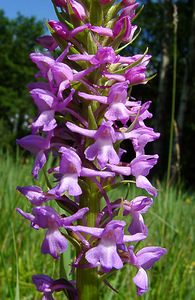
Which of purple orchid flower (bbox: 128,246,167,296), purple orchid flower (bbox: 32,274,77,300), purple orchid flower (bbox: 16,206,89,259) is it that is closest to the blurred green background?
purple orchid flower (bbox: 32,274,77,300)

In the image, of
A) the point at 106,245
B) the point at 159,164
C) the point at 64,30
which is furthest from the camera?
the point at 159,164

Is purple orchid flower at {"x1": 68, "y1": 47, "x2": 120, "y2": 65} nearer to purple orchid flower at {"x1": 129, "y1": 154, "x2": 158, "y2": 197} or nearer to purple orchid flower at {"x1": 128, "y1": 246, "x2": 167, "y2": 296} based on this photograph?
purple orchid flower at {"x1": 129, "y1": 154, "x2": 158, "y2": 197}

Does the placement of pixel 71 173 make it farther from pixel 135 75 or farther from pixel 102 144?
pixel 135 75

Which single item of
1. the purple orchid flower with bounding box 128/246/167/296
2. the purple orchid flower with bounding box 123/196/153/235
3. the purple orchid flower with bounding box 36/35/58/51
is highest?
the purple orchid flower with bounding box 36/35/58/51

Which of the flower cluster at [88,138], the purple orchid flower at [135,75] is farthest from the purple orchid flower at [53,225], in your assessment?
the purple orchid flower at [135,75]

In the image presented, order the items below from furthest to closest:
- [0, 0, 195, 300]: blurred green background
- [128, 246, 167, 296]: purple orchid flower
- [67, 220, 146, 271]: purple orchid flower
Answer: [0, 0, 195, 300]: blurred green background → [128, 246, 167, 296]: purple orchid flower → [67, 220, 146, 271]: purple orchid flower

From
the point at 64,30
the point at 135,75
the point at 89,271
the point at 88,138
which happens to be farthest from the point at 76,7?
the point at 89,271

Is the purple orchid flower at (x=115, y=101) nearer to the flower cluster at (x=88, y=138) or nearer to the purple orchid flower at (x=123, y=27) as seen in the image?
the flower cluster at (x=88, y=138)
